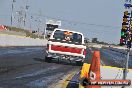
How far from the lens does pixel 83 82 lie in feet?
33.6

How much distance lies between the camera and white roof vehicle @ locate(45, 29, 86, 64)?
85.9 feet

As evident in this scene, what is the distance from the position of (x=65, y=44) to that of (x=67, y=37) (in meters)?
0.43

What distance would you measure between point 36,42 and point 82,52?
167 feet

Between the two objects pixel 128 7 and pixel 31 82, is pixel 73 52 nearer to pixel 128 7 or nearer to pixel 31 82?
pixel 31 82

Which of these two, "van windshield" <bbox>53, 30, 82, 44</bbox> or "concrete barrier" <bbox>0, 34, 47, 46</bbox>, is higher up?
"van windshield" <bbox>53, 30, 82, 44</bbox>

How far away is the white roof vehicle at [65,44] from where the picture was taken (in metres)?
26.2

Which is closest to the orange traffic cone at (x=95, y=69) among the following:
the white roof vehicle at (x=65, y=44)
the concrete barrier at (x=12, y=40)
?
the white roof vehicle at (x=65, y=44)

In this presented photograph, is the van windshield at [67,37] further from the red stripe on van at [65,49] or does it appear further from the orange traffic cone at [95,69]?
the orange traffic cone at [95,69]

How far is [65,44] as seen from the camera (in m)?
26.3

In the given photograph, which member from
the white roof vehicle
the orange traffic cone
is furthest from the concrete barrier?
the orange traffic cone

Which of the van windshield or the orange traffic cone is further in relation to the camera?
the van windshield

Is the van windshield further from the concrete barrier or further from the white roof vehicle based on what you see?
the concrete barrier

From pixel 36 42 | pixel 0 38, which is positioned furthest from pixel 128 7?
pixel 36 42

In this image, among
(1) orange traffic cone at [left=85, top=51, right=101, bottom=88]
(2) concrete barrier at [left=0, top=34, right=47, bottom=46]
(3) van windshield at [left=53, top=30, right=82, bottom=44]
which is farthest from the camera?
(2) concrete barrier at [left=0, top=34, right=47, bottom=46]
